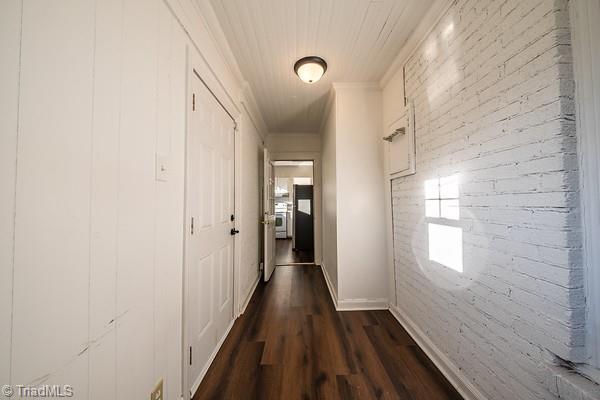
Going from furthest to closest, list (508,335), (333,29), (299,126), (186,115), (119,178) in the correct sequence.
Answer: (299,126)
(333,29)
(186,115)
(508,335)
(119,178)

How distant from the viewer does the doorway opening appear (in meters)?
5.28

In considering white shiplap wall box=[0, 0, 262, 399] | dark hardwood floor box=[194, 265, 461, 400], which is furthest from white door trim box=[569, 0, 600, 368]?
white shiplap wall box=[0, 0, 262, 399]

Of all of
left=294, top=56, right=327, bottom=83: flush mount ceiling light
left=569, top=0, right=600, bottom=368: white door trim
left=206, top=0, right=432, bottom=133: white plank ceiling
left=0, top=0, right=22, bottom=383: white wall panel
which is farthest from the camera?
left=294, top=56, right=327, bottom=83: flush mount ceiling light

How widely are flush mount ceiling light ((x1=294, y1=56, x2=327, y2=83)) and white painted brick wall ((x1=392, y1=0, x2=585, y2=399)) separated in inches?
37.5

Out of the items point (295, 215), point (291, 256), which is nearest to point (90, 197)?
point (291, 256)

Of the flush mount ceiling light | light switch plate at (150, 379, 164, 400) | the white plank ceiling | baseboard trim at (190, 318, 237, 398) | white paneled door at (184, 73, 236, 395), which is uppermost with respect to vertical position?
the white plank ceiling

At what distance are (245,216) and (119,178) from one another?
190cm

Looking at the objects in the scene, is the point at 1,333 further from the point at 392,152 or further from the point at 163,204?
the point at 392,152

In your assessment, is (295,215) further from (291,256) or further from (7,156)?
(7,156)

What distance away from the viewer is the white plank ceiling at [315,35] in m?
1.58

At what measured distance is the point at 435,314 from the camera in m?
1.67

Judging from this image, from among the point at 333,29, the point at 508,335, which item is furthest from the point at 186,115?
the point at 508,335

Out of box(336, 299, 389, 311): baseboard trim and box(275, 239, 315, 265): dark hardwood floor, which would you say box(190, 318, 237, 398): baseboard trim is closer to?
box(336, 299, 389, 311): baseboard trim

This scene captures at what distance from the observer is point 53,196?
1.99 feet
